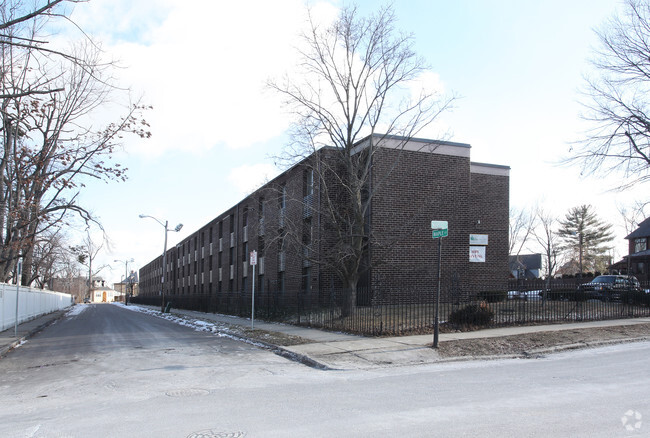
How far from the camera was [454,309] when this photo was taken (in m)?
16.3

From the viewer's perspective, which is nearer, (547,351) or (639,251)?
(547,351)

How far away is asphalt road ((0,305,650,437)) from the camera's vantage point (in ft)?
19.3

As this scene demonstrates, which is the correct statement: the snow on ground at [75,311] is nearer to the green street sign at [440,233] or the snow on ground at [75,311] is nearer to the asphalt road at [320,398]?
the asphalt road at [320,398]

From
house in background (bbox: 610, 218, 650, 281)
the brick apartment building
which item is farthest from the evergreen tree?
the brick apartment building

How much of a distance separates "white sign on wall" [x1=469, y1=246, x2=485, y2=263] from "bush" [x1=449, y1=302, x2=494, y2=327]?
8207 millimetres

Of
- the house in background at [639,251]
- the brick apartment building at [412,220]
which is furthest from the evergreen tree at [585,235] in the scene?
the brick apartment building at [412,220]

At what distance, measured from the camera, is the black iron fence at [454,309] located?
15703 millimetres

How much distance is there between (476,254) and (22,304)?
79.1ft

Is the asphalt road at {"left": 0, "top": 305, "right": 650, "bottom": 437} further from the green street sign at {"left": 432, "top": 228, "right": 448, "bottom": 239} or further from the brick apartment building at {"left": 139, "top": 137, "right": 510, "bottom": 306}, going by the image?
the brick apartment building at {"left": 139, "top": 137, "right": 510, "bottom": 306}

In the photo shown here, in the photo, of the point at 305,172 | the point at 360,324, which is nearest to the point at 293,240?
the point at 360,324

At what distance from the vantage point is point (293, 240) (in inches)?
778

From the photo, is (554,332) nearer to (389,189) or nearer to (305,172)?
(389,189)

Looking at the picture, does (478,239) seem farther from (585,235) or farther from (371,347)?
(585,235)

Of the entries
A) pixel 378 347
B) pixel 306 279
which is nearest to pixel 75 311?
pixel 306 279
